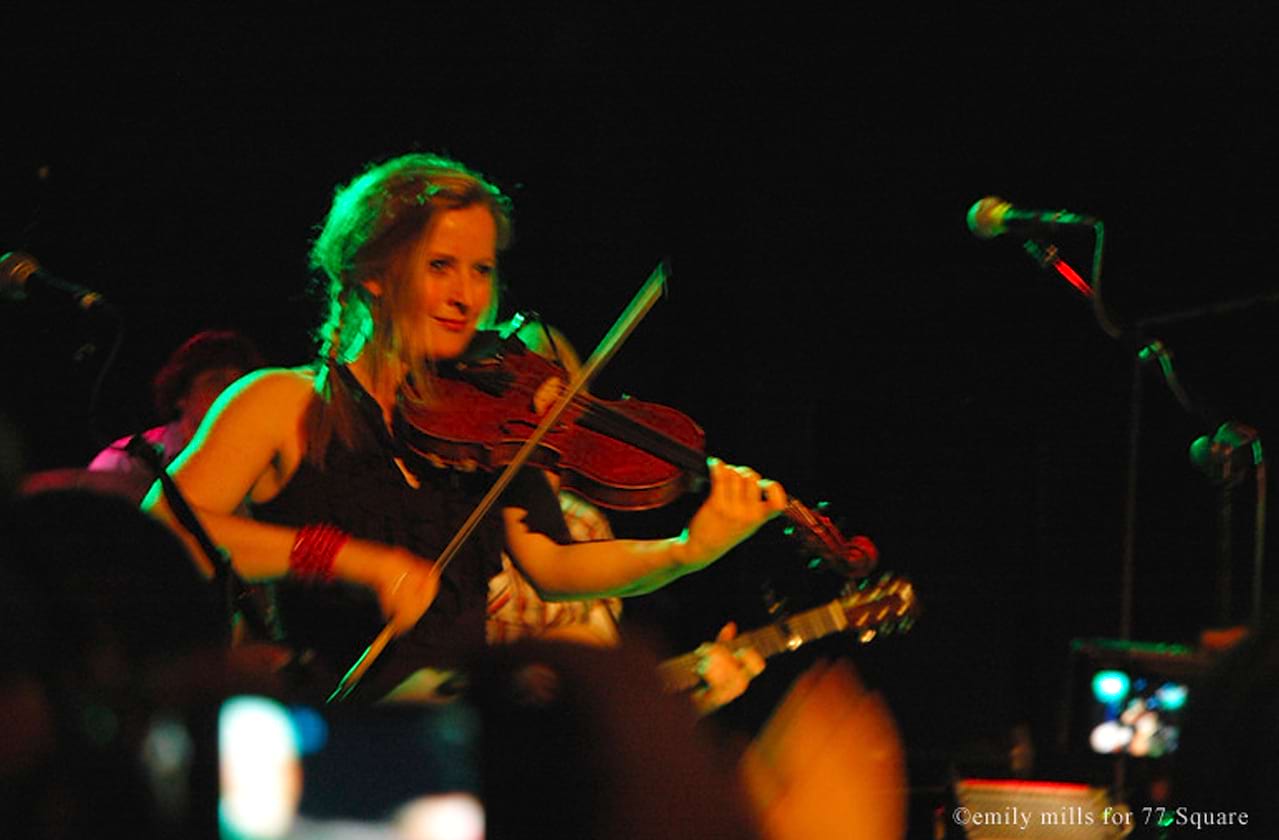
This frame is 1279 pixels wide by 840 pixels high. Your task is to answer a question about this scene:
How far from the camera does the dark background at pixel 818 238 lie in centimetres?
457

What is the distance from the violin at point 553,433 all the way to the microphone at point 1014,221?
0.83m

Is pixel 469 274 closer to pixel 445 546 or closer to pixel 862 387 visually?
pixel 445 546

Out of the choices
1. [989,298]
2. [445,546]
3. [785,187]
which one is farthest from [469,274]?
[989,298]

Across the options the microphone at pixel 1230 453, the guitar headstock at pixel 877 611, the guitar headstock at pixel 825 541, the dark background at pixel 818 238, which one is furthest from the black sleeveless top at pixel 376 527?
the dark background at pixel 818 238

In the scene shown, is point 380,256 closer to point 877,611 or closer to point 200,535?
point 200,535

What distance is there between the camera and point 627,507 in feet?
8.83

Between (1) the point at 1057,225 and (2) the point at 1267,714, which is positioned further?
(1) the point at 1057,225

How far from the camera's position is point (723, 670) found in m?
2.67

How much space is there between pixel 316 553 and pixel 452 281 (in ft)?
1.77

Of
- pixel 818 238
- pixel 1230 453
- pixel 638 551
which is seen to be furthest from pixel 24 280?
pixel 818 238

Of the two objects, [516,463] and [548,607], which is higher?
[516,463]

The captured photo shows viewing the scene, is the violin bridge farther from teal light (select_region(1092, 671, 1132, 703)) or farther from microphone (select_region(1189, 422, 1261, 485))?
microphone (select_region(1189, 422, 1261, 485))

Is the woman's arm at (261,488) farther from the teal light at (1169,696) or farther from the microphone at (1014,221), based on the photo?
the microphone at (1014,221)

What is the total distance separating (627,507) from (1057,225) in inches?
47.1
